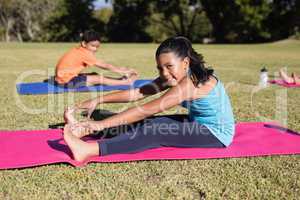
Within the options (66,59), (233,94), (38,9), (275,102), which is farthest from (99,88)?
(38,9)

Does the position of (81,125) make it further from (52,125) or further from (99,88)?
(99,88)

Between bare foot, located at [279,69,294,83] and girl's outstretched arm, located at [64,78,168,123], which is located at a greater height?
girl's outstretched arm, located at [64,78,168,123]

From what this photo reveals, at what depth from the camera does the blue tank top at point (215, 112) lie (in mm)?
4259

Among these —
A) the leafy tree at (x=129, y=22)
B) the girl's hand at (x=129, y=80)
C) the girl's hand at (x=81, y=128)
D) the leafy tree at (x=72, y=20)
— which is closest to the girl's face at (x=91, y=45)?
the girl's hand at (x=129, y=80)

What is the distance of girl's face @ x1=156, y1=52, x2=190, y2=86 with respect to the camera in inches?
157

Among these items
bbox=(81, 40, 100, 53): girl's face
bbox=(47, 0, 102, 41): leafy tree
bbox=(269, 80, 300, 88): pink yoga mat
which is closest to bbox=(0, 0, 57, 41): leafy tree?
bbox=(47, 0, 102, 41): leafy tree

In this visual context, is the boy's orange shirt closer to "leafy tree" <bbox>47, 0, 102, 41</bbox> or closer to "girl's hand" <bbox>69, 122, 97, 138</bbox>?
"girl's hand" <bbox>69, 122, 97, 138</bbox>

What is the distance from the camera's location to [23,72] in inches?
494

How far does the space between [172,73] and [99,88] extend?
16.3ft

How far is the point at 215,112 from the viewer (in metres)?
4.36

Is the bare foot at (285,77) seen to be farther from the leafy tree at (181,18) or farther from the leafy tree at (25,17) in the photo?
the leafy tree at (25,17)

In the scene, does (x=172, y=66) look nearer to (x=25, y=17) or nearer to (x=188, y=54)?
(x=188, y=54)

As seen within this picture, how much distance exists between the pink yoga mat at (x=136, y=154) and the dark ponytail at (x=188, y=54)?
29.7 inches

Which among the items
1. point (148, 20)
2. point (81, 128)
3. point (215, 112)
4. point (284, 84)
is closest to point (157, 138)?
point (215, 112)
